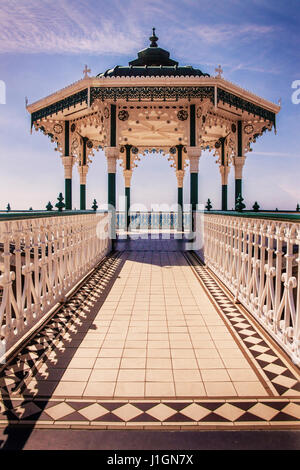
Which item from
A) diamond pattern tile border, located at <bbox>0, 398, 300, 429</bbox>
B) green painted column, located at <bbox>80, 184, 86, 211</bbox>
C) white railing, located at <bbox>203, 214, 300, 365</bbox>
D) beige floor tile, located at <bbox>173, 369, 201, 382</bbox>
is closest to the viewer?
diamond pattern tile border, located at <bbox>0, 398, 300, 429</bbox>

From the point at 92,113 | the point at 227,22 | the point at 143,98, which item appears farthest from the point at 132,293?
the point at 92,113

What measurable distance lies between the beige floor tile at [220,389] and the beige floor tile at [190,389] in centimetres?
4

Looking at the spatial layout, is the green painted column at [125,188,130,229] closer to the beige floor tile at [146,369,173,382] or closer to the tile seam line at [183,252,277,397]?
the tile seam line at [183,252,277,397]

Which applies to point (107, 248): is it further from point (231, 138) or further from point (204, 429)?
point (204, 429)

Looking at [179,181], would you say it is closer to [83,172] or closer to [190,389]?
[83,172]

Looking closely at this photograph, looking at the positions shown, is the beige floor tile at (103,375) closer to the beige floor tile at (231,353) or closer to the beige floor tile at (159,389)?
the beige floor tile at (159,389)

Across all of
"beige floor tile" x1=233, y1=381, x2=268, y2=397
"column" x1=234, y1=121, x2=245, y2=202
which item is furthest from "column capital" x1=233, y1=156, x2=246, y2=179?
"beige floor tile" x1=233, y1=381, x2=268, y2=397

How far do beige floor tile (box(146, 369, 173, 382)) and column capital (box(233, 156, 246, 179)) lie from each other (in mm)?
10571

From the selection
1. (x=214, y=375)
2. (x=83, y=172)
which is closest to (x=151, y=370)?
→ (x=214, y=375)

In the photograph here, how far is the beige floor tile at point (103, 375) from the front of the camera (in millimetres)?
2789

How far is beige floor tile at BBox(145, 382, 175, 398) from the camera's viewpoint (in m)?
2.55

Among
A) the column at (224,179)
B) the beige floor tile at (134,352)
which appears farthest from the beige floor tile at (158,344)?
the column at (224,179)

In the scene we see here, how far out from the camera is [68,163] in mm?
12992

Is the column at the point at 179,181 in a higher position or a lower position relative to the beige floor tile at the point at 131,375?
higher
